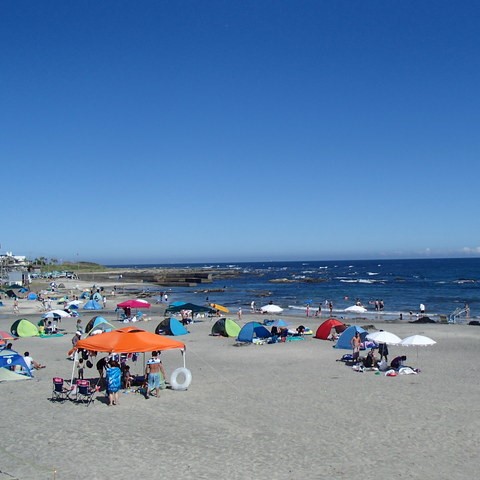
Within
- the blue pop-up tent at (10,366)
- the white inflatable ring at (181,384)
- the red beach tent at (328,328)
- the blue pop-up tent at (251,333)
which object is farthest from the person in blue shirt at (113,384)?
the red beach tent at (328,328)

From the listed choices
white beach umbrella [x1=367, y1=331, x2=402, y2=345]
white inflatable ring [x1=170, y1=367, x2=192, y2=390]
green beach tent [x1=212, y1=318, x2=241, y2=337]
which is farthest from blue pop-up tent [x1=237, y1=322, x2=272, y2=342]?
white inflatable ring [x1=170, y1=367, x2=192, y2=390]

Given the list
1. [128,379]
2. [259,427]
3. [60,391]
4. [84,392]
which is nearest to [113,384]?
[84,392]

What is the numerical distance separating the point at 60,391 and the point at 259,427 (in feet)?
18.2

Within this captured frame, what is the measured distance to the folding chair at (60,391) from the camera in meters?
13.5

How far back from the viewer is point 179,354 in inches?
826

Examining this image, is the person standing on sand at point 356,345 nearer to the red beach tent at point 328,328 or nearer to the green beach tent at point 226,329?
the red beach tent at point 328,328

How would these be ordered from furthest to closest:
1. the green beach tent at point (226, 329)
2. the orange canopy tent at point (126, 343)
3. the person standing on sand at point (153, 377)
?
the green beach tent at point (226, 329), the person standing on sand at point (153, 377), the orange canopy tent at point (126, 343)

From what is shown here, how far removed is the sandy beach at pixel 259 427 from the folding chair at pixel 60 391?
0.31 m

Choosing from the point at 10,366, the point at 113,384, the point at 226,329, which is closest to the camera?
the point at 113,384

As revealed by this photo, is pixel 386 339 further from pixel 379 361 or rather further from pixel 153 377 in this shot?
pixel 153 377

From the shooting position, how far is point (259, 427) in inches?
448

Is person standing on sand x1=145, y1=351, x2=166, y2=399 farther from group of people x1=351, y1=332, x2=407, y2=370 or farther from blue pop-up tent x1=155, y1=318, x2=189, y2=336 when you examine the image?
blue pop-up tent x1=155, y1=318, x2=189, y2=336

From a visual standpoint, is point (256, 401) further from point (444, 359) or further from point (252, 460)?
point (444, 359)

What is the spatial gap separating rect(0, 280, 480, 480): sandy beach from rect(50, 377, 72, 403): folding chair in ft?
1.01
